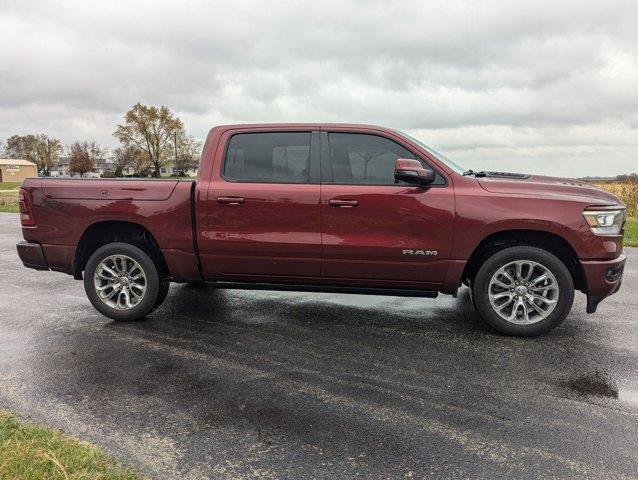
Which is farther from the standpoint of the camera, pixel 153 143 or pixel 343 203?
pixel 153 143

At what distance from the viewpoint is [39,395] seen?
3457 millimetres

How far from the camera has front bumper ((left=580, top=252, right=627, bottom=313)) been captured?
4.44m

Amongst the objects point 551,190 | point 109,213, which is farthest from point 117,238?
point 551,190

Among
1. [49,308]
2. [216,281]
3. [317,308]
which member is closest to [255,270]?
[216,281]

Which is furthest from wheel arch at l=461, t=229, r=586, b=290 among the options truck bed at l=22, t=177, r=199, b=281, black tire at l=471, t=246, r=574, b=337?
truck bed at l=22, t=177, r=199, b=281

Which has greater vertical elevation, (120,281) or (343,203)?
(343,203)

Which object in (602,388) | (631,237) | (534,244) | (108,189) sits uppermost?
(108,189)

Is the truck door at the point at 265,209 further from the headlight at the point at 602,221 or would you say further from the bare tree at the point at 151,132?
the bare tree at the point at 151,132

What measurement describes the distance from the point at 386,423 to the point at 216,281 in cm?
266

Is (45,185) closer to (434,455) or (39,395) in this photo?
(39,395)

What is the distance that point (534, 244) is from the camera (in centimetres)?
469

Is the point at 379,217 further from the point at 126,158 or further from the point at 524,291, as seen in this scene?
the point at 126,158

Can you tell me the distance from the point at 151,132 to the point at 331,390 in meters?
69.4

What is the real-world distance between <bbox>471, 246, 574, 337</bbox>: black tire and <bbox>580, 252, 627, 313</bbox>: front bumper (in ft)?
0.50
